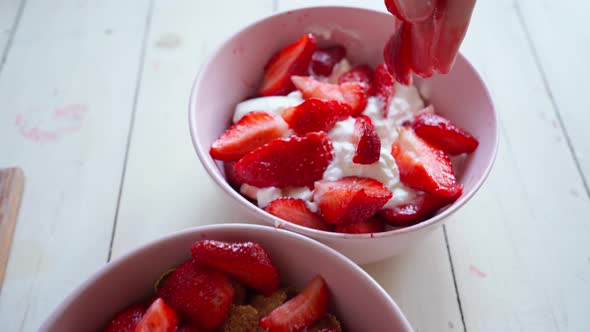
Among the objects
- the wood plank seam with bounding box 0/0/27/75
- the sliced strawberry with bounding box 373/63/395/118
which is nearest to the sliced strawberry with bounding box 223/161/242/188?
the sliced strawberry with bounding box 373/63/395/118

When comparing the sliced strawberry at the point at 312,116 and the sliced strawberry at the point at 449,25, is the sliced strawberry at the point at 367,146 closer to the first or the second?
the sliced strawberry at the point at 312,116

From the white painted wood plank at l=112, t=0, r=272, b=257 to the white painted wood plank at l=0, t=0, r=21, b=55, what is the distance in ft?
1.25

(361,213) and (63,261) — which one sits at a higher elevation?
(361,213)

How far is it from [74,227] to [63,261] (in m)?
0.08

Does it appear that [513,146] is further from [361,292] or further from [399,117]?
[361,292]

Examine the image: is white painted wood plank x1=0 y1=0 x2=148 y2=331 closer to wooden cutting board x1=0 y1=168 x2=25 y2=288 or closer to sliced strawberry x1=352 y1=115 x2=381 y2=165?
wooden cutting board x1=0 y1=168 x2=25 y2=288

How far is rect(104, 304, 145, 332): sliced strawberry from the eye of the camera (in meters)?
0.85

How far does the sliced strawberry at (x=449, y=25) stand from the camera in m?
0.74

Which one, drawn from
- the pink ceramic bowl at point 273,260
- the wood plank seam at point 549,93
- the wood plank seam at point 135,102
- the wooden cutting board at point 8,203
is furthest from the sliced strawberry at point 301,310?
the wood plank seam at point 549,93

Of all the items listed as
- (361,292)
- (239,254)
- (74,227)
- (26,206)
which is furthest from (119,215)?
(361,292)

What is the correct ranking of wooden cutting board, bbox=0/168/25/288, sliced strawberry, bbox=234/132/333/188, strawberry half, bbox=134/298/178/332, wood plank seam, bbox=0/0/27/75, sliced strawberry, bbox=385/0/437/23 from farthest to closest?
wood plank seam, bbox=0/0/27/75
wooden cutting board, bbox=0/168/25/288
sliced strawberry, bbox=234/132/333/188
strawberry half, bbox=134/298/178/332
sliced strawberry, bbox=385/0/437/23

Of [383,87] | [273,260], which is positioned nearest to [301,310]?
[273,260]

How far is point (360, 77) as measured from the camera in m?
1.26

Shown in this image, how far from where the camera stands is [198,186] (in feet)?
4.16
